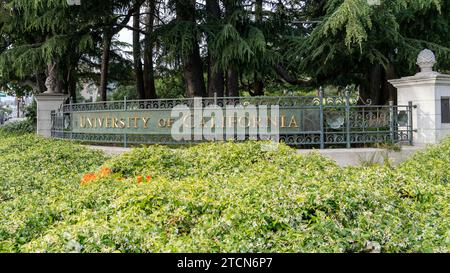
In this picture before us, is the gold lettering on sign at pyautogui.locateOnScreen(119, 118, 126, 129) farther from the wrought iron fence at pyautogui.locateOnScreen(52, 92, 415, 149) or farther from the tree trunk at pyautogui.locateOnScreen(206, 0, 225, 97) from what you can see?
the tree trunk at pyautogui.locateOnScreen(206, 0, 225, 97)

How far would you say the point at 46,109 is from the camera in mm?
14008

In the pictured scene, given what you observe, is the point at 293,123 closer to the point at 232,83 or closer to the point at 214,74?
the point at 214,74

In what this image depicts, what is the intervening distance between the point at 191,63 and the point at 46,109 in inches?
190

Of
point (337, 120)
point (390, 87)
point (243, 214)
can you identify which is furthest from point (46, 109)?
point (243, 214)

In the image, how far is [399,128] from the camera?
31.4ft

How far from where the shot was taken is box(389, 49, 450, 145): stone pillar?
29.7 ft

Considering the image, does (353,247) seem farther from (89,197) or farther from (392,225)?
(89,197)

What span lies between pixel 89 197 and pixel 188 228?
140 cm

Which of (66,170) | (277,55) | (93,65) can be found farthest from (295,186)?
(93,65)

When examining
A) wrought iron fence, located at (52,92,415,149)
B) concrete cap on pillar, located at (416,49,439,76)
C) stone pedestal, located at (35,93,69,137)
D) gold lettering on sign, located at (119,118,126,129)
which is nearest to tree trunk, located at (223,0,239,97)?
wrought iron fence, located at (52,92,415,149)

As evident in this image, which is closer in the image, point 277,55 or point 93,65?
point 277,55

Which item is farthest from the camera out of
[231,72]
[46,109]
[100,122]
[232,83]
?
[46,109]
